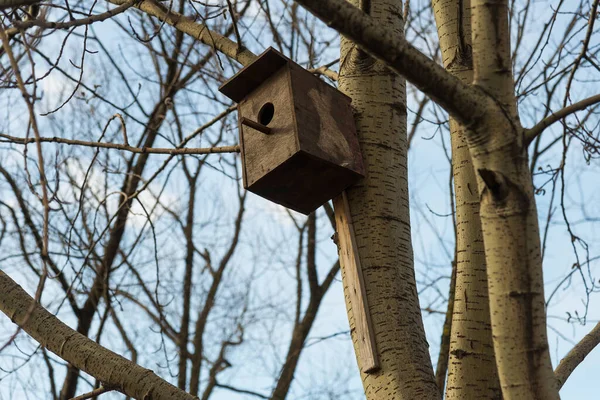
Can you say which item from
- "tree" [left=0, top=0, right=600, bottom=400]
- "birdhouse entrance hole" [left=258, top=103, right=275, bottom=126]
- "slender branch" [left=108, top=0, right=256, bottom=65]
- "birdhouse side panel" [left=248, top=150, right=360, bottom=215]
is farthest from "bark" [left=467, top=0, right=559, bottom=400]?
"slender branch" [left=108, top=0, right=256, bottom=65]

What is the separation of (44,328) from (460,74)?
149 cm

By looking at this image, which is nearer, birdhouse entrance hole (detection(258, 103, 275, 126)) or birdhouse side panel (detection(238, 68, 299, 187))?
birdhouse side panel (detection(238, 68, 299, 187))

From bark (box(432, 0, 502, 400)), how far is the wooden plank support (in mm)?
244

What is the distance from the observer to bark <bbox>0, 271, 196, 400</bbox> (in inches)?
79.1

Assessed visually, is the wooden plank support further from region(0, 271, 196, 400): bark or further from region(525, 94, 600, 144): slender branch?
region(525, 94, 600, 144): slender branch

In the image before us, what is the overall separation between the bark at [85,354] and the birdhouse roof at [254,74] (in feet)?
3.23

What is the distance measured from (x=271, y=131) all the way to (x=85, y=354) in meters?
0.90

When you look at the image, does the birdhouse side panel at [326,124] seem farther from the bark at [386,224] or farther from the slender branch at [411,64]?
the slender branch at [411,64]

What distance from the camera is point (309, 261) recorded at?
272 inches

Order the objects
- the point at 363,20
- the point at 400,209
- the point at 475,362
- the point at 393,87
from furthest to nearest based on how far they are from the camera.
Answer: the point at 393,87 < the point at 400,209 < the point at 475,362 < the point at 363,20

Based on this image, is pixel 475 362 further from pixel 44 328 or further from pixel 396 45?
pixel 44 328

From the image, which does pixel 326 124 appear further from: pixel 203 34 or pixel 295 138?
pixel 203 34

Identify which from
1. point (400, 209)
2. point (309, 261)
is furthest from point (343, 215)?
point (309, 261)

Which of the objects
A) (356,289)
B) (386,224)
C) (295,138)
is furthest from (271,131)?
(356,289)
